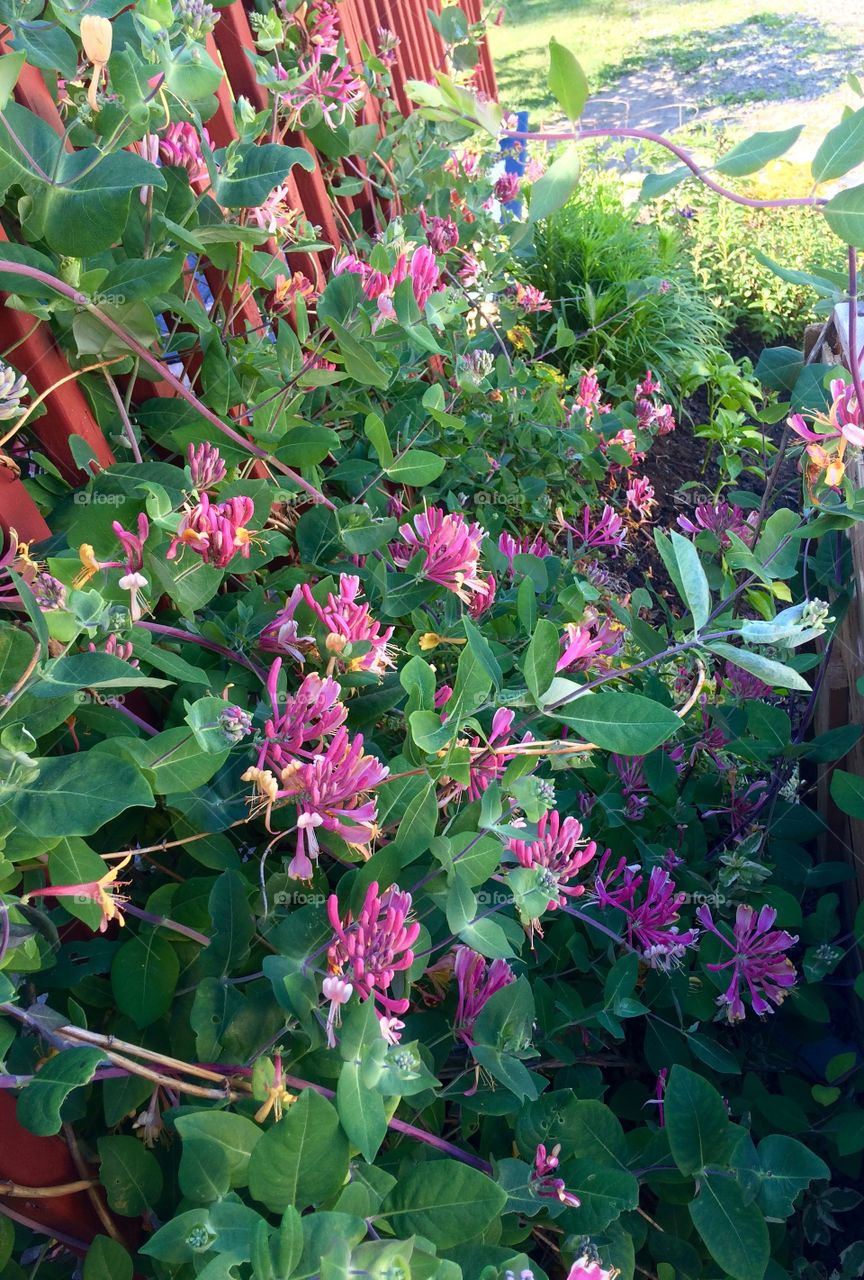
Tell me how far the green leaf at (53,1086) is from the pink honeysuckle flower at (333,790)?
0.19 m

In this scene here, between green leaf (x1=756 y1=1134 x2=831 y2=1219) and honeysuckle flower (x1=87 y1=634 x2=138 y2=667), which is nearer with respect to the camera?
honeysuckle flower (x1=87 y1=634 x2=138 y2=667)

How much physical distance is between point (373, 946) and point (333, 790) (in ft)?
0.39

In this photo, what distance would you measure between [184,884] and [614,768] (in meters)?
0.72

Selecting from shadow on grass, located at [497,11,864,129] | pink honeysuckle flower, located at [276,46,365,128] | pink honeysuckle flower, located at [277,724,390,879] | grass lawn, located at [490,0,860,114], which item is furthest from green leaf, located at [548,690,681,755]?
grass lawn, located at [490,0,860,114]

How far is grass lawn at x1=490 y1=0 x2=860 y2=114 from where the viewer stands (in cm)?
773

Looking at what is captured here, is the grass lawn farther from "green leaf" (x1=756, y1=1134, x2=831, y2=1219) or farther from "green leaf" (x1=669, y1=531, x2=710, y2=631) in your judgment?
"green leaf" (x1=756, y1=1134, x2=831, y2=1219)

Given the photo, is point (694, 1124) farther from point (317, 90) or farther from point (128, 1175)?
point (317, 90)

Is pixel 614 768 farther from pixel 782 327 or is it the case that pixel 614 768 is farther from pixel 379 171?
pixel 782 327

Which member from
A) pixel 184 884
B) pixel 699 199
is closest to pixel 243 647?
pixel 184 884

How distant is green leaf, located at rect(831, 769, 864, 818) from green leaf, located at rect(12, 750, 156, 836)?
0.81 meters

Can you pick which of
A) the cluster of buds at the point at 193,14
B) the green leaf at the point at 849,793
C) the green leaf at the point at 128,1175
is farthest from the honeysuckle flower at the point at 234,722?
the green leaf at the point at 849,793

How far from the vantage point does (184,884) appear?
82cm

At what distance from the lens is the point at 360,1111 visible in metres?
0.64

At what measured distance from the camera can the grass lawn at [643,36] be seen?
7730 mm
